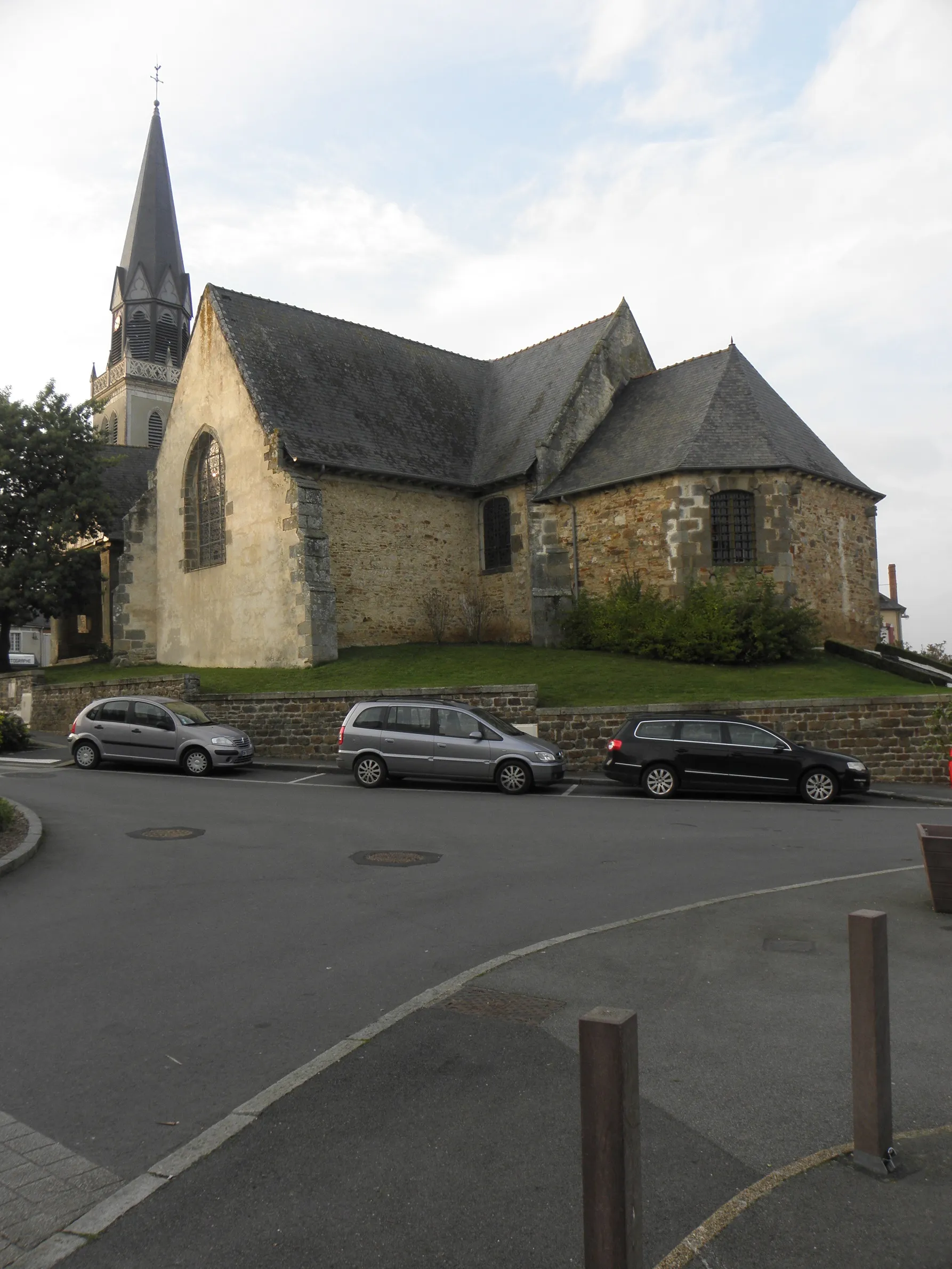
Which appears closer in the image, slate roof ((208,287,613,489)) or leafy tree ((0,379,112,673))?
slate roof ((208,287,613,489))

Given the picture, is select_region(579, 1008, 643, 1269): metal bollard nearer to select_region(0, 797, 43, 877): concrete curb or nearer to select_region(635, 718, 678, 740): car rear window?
select_region(0, 797, 43, 877): concrete curb

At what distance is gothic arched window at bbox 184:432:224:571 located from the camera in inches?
1250

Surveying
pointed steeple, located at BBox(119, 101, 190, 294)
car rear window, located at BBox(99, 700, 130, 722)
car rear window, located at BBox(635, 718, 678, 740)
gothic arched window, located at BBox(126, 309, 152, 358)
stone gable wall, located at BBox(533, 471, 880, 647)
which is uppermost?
pointed steeple, located at BBox(119, 101, 190, 294)

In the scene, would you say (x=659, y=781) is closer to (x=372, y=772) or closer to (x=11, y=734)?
(x=372, y=772)

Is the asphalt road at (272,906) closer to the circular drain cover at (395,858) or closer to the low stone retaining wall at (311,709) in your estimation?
the circular drain cover at (395,858)

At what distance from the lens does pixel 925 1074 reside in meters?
4.88

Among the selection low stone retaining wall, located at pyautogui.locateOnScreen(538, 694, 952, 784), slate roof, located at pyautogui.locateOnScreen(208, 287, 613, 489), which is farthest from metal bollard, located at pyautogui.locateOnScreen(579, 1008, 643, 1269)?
slate roof, located at pyautogui.locateOnScreen(208, 287, 613, 489)

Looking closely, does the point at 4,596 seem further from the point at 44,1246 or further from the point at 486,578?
the point at 44,1246

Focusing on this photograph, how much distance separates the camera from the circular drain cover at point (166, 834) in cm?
1203

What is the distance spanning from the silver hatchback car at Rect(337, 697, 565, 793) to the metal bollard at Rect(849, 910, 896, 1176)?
43.7ft

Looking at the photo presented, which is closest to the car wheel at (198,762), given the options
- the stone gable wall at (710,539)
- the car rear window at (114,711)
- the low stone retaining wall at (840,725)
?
the car rear window at (114,711)

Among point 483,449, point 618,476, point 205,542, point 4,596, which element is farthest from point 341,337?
point 4,596

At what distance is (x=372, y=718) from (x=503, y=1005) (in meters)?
12.8

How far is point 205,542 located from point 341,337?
8366 mm
